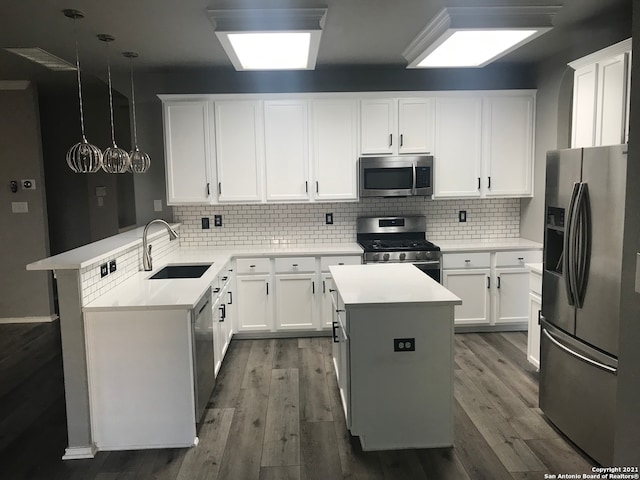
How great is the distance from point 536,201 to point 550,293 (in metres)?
2.33

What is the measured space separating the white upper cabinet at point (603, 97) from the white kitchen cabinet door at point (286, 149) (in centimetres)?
242

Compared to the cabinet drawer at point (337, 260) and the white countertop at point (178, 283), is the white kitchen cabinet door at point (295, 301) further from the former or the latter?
the white countertop at point (178, 283)

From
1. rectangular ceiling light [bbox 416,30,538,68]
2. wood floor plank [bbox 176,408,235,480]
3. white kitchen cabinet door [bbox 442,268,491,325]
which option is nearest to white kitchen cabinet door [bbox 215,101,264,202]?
rectangular ceiling light [bbox 416,30,538,68]

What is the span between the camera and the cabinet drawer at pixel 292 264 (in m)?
4.87

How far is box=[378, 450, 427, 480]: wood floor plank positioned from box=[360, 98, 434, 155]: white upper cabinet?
3.00 meters

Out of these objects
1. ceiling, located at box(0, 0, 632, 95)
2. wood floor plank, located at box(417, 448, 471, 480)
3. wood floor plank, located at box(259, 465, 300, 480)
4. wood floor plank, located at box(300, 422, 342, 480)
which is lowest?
wood floor plank, located at box(259, 465, 300, 480)

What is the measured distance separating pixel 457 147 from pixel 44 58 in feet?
13.0

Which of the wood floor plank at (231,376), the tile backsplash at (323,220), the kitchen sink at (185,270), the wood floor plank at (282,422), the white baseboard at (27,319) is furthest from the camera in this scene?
the white baseboard at (27,319)

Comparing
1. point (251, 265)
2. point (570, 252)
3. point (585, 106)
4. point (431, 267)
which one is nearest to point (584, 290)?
point (570, 252)

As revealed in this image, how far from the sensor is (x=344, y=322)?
9.99 ft

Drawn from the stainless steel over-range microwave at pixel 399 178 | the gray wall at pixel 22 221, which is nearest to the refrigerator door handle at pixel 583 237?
the stainless steel over-range microwave at pixel 399 178

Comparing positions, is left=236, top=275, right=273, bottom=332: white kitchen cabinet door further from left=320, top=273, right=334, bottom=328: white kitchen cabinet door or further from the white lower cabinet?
the white lower cabinet

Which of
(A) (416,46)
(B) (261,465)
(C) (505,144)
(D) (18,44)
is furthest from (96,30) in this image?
(C) (505,144)

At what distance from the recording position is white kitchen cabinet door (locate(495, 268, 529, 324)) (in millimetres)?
4945
